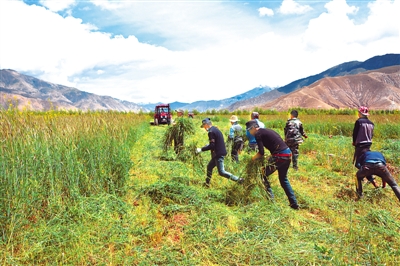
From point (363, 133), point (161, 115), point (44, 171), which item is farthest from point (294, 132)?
point (161, 115)

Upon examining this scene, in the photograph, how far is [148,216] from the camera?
4.87m

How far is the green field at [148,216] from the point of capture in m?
3.69

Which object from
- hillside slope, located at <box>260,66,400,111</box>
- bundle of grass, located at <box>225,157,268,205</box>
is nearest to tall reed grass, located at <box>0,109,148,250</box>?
bundle of grass, located at <box>225,157,268,205</box>

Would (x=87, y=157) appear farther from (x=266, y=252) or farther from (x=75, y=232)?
(x=266, y=252)

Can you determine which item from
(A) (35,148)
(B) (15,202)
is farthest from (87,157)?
(B) (15,202)

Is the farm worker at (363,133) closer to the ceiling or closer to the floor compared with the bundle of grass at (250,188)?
closer to the ceiling

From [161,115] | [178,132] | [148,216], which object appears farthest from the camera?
[161,115]

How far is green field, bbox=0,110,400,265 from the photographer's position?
3.69 meters

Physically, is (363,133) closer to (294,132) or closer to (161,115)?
(294,132)

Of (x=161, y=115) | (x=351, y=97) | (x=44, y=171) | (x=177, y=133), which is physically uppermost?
(x=351, y=97)

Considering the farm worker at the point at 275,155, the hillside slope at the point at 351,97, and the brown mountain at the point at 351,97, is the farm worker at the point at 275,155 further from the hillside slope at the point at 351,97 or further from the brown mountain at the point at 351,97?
the hillside slope at the point at 351,97

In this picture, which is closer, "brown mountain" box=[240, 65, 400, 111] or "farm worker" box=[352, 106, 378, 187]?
"farm worker" box=[352, 106, 378, 187]

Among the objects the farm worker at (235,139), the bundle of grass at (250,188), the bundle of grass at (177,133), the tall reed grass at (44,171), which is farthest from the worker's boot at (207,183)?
the bundle of grass at (177,133)

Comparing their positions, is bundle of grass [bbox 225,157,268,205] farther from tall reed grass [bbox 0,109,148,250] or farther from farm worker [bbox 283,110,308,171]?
farm worker [bbox 283,110,308,171]
